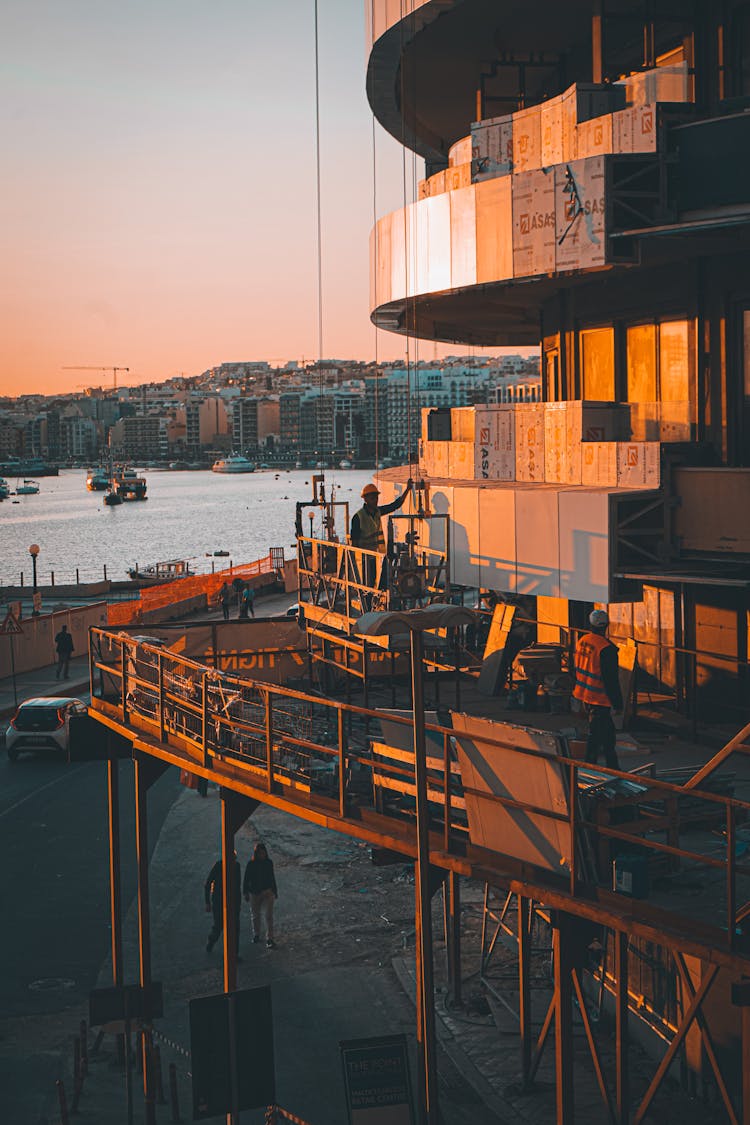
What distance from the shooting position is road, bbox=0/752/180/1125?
1694cm

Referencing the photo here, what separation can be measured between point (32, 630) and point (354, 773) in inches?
1233

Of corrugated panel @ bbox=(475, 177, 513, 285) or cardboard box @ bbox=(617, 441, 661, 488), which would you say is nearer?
cardboard box @ bbox=(617, 441, 661, 488)

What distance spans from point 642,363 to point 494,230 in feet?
10.7

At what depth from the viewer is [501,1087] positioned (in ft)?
50.1

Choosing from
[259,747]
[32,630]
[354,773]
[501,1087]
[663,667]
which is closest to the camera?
[501,1087]

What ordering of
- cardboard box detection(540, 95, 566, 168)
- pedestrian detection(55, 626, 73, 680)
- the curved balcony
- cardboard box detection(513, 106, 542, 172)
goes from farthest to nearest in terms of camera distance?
pedestrian detection(55, 626, 73, 680) < the curved balcony < cardboard box detection(513, 106, 542, 172) < cardboard box detection(540, 95, 566, 168)

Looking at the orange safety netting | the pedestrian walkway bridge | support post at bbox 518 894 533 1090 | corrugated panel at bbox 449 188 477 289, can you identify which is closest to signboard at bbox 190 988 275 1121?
the pedestrian walkway bridge

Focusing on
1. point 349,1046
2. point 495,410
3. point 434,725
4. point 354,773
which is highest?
point 495,410

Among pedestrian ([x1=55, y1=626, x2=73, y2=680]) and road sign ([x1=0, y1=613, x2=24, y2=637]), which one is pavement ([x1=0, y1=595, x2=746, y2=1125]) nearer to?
pedestrian ([x1=55, y1=626, x2=73, y2=680])

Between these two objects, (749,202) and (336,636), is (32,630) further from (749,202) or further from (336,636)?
(749,202)

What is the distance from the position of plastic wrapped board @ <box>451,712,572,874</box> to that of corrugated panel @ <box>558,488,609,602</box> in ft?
26.7

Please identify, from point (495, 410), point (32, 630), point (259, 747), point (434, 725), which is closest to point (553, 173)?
point (495, 410)

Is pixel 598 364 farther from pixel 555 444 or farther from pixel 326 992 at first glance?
pixel 326 992

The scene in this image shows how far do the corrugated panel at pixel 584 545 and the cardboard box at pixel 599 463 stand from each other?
2.20ft
